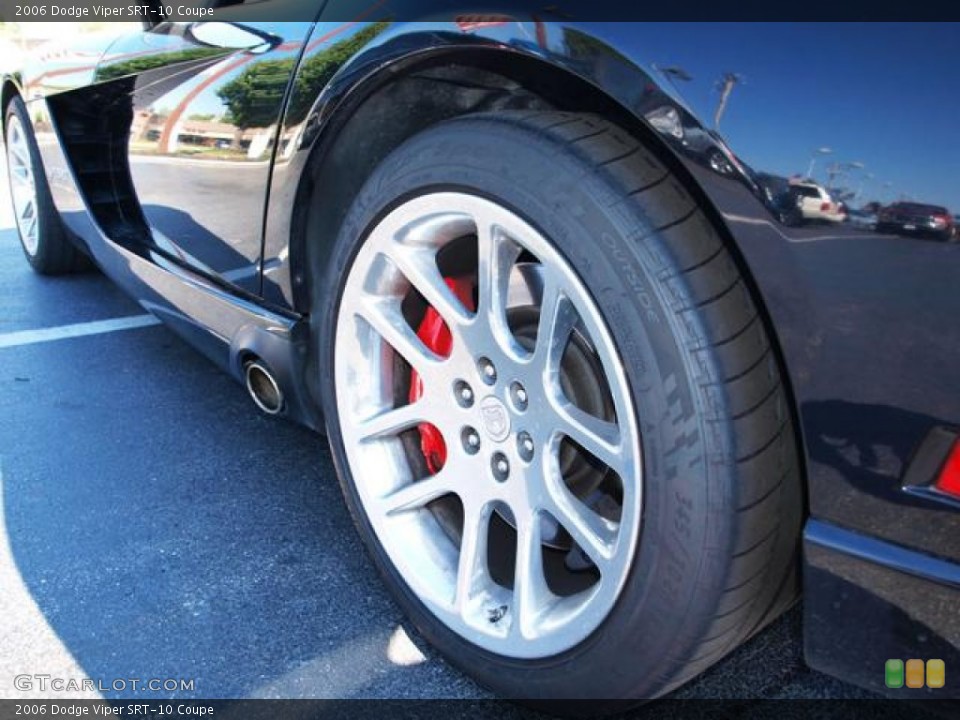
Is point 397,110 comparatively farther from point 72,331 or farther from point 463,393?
point 72,331

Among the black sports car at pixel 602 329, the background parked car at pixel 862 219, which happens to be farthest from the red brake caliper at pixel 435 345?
the background parked car at pixel 862 219

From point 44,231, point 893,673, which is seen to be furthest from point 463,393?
point 44,231

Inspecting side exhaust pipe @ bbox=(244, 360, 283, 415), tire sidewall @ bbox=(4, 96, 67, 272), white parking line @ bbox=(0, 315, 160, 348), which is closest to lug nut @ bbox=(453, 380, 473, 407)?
side exhaust pipe @ bbox=(244, 360, 283, 415)

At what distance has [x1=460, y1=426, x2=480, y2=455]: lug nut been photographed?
5.46 feet

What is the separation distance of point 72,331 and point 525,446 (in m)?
2.76

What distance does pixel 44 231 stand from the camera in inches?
163

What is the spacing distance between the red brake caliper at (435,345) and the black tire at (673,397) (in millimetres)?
455

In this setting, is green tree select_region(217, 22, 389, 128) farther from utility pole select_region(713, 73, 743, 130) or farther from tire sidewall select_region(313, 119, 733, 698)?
utility pole select_region(713, 73, 743, 130)

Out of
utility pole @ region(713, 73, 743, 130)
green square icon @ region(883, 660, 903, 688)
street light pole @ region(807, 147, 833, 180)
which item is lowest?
green square icon @ region(883, 660, 903, 688)

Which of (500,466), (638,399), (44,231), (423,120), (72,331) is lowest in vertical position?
(72,331)

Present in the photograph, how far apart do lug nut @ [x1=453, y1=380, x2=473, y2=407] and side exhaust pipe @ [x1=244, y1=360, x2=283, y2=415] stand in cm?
65

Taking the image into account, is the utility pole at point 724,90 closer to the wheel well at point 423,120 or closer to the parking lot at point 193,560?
the wheel well at point 423,120

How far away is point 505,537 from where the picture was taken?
1.87m

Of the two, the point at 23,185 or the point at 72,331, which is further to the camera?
the point at 23,185
